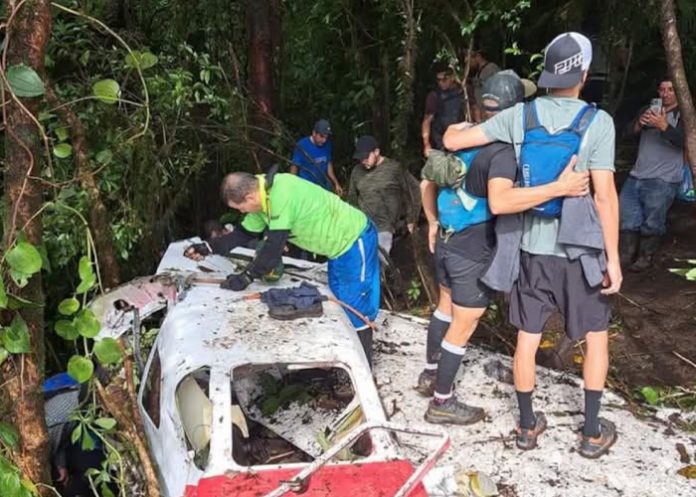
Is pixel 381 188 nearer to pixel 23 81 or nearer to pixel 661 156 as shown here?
pixel 661 156

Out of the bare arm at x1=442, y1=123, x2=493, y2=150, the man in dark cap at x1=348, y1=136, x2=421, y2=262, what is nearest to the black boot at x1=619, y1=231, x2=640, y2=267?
the man in dark cap at x1=348, y1=136, x2=421, y2=262

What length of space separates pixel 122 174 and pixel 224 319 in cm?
266

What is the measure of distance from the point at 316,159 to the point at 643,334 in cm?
388

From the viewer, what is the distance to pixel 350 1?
29.2ft

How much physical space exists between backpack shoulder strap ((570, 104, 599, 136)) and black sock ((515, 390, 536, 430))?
1.42 meters

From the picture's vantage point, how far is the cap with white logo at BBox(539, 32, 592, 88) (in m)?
3.46

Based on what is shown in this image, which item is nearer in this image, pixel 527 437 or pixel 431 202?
pixel 527 437

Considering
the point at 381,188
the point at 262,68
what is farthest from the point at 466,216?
the point at 262,68

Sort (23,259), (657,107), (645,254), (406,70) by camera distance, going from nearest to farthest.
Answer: (23,259), (657,107), (406,70), (645,254)

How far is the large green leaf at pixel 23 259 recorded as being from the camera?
8.70ft

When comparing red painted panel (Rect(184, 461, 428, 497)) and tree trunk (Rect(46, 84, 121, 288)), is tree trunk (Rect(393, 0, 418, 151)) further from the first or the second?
red painted panel (Rect(184, 461, 428, 497))

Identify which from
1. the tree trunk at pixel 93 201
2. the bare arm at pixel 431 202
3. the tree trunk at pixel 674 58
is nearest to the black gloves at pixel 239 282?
the tree trunk at pixel 93 201

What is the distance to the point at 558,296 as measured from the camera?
149 inches

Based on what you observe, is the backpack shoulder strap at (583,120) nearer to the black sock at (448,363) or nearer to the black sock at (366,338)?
the black sock at (448,363)
